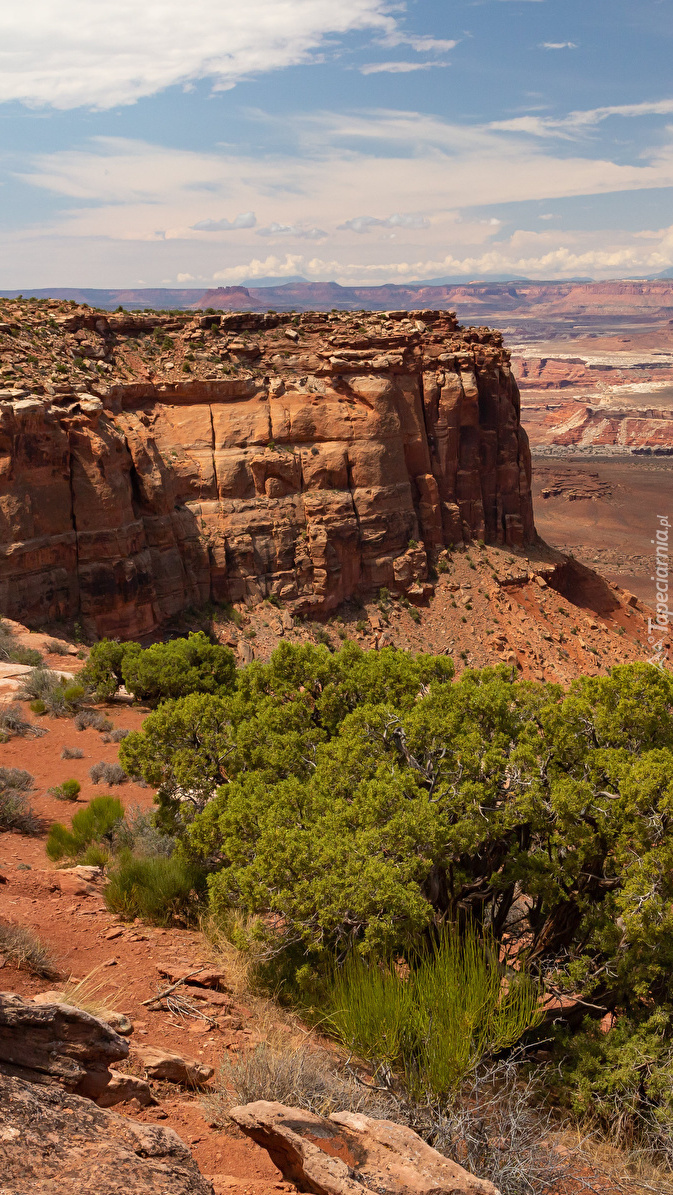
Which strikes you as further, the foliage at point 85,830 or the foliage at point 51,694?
the foliage at point 51,694

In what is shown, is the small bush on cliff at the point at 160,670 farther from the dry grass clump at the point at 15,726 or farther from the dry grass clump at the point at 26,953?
the dry grass clump at the point at 26,953

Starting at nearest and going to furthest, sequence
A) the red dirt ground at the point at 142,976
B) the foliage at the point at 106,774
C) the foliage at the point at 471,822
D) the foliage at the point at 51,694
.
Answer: the red dirt ground at the point at 142,976
the foliage at the point at 471,822
the foliage at the point at 106,774
the foliage at the point at 51,694

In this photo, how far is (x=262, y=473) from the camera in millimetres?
40969

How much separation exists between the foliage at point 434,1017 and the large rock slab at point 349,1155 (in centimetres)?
119

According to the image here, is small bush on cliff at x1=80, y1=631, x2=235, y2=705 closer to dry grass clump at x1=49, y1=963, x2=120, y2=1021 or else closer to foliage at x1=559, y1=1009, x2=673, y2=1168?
dry grass clump at x1=49, y1=963, x2=120, y2=1021

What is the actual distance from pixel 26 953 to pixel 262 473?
1355 inches

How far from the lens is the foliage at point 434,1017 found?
24.3ft

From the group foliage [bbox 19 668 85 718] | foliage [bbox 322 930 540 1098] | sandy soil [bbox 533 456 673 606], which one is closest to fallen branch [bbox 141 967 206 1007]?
foliage [bbox 322 930 540 1098]

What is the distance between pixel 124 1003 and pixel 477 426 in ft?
147

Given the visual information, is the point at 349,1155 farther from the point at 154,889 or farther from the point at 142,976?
the point at 154,889

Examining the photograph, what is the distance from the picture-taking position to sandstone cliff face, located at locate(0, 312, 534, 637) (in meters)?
32.0

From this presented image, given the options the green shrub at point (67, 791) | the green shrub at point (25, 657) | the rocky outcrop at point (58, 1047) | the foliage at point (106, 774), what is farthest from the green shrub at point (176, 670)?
the rocky outcrop at point (58, 1047)

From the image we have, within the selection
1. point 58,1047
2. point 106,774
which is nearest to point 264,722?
point 106,774

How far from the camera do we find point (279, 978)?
9.57 meters
